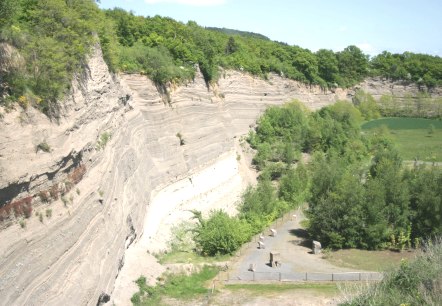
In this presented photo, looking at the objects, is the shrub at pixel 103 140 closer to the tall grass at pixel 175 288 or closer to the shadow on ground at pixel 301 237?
the tall grass at pixel 175 288

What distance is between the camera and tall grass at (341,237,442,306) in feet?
47.2

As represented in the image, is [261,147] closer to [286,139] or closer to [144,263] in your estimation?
[286,139]

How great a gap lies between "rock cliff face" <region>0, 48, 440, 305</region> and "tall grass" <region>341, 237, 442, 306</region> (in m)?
9.25

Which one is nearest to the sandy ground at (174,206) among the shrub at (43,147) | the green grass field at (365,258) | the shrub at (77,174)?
the shrub at (77,174)

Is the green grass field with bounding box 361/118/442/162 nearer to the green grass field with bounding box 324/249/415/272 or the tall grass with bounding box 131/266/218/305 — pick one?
the green grass field with bounding box 324/249/415/272

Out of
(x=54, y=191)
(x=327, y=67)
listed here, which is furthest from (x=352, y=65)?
(x=54, y=191)

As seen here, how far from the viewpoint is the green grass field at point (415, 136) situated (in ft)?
192

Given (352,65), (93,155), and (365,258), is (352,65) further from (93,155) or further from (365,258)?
(93,155)

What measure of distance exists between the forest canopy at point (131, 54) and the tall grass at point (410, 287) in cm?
1276

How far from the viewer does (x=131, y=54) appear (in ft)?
107

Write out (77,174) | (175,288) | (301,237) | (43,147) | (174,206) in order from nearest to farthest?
(43,147)
(77,174)
(175,288)
(174,206)
(301,237)

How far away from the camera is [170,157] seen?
3231 cm

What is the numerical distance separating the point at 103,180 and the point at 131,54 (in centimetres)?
1369

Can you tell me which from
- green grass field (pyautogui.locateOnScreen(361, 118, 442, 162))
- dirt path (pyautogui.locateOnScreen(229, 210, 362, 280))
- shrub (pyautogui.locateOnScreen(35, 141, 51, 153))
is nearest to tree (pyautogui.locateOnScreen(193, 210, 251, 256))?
dirt path (pyautogui.locateOnScreen(229, 210, 362, 280))
